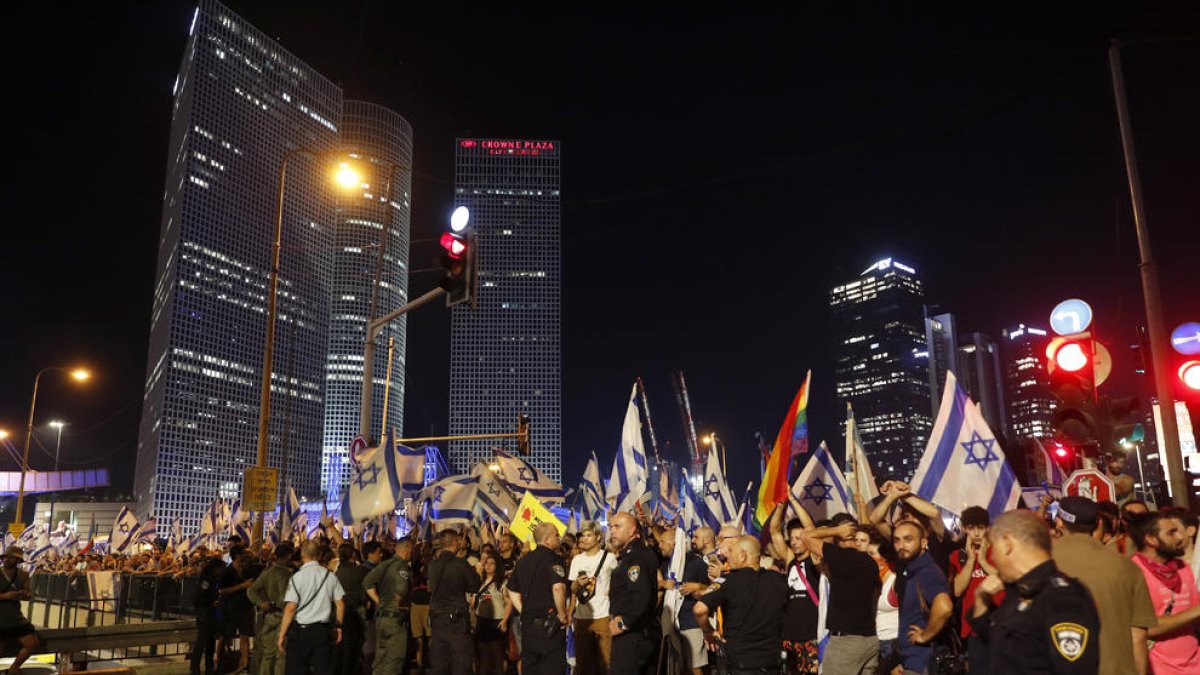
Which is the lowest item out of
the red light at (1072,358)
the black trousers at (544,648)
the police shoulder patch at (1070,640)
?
the black trousers at (544,648)

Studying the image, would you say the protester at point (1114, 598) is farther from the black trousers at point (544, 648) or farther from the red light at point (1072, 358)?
the black trousers at point (544, 648)

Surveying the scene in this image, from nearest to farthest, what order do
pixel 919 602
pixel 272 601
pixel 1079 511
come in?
pixel 1079 511 → pixel 919 602 → pixel 272 601

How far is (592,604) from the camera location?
9.70 metres

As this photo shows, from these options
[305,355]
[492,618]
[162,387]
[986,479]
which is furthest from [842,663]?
[305,355]

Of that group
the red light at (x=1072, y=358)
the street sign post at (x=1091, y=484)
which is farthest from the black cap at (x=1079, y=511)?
the red light at (x=1072, y=358)

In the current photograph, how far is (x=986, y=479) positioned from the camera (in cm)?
1048

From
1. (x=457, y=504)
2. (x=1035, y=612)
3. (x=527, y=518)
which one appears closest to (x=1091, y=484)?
(x=1035, y=612)

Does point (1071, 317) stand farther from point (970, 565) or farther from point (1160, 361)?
point (970, 565)

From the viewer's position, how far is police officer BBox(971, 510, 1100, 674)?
4121 millimetres

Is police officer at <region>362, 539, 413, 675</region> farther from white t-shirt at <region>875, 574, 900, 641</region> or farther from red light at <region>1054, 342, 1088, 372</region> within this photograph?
red light at <region>1054, 342, 1088, 372</region>

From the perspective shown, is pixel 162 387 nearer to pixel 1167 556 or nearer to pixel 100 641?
pixel 100 641

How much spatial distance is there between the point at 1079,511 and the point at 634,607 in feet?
13.8

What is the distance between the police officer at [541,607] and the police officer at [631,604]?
0.85 meters

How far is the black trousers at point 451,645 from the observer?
448 inches
